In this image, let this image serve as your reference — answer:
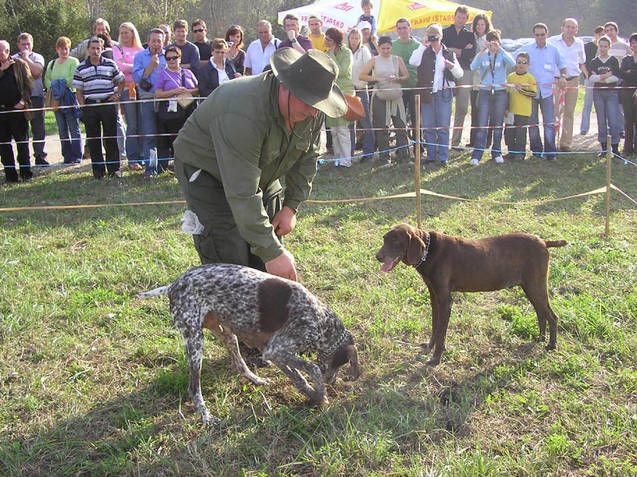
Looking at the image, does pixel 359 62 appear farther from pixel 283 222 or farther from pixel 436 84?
pixel 283 222

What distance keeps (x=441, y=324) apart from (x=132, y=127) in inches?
290

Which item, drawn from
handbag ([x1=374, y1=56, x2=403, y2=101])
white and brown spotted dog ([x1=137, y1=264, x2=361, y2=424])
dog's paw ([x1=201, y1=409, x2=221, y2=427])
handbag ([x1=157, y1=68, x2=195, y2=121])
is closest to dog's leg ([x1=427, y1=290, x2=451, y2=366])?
white and brown spotted dog ([x1=137, y1=264, x2=361, y2=424])

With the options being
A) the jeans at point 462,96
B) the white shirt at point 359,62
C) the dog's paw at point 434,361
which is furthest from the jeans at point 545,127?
the dog's paw at point 434,361

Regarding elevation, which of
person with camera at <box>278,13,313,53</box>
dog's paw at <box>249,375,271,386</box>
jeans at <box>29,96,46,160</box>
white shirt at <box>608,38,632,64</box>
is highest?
person with camera at <box>278,13,313,53</box>

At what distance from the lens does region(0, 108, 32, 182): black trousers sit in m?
9.55

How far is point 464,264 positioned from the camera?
424cm

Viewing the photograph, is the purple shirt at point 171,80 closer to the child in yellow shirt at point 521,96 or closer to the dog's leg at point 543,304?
the child in yellow shirt at point 521,96

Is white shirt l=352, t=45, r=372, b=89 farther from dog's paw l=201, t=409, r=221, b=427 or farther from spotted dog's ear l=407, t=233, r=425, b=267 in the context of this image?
dog's paw l=201, t=409, r=221, b=427

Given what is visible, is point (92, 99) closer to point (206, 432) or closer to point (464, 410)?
point (206, 432)

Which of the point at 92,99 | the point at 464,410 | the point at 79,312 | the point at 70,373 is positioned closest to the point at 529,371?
the point at 464,410

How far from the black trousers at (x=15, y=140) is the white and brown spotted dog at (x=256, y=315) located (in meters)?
7.20

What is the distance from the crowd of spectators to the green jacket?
6.08 meters

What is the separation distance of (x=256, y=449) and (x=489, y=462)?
1259 mm

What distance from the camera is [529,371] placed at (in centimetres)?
416
